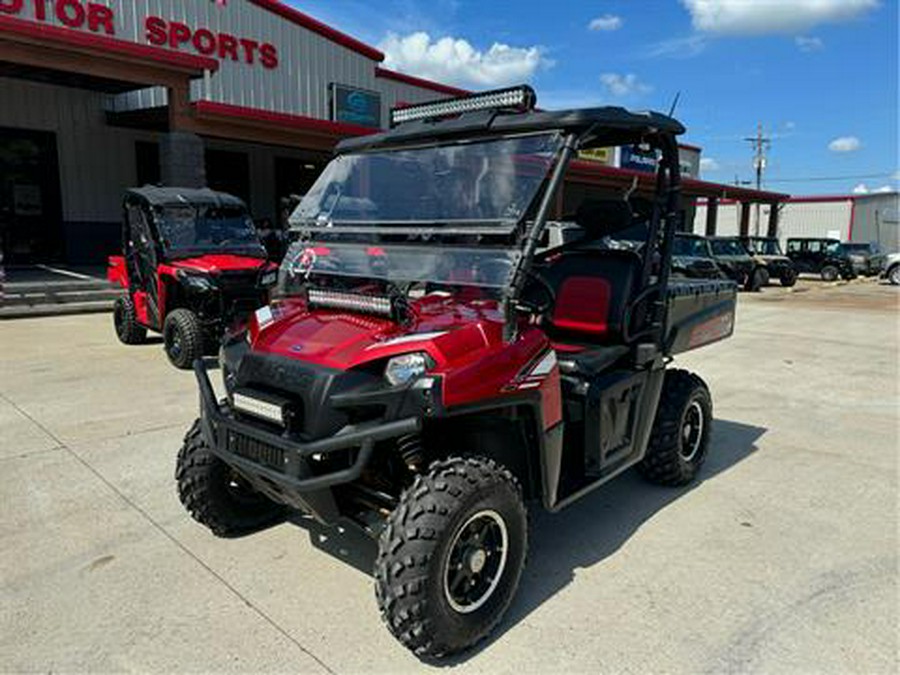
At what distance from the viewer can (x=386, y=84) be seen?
19.3 m

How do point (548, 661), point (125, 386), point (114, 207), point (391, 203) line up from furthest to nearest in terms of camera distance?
1. point (114, 207)
2. point (125, 386)
3. point (391, 203)
4. point (548, 661)

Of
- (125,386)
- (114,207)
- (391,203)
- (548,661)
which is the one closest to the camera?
(548,661)

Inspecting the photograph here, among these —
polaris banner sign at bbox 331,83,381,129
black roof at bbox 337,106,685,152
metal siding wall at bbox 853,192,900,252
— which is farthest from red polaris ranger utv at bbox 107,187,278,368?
metal siding wall at bbox 853,192,900,252

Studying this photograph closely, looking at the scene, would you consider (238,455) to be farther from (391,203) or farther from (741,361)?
(741,361)

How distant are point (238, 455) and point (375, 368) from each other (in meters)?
0.68

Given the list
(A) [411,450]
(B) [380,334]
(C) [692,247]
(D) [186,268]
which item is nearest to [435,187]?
(B) [380,334]

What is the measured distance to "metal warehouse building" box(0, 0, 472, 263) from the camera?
1252cm

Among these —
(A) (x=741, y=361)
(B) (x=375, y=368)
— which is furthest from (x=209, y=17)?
(B) (x=375, y=368)

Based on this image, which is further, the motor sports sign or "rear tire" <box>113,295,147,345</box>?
the motor sports sign

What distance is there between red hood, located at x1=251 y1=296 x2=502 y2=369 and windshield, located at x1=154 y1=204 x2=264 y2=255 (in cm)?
556

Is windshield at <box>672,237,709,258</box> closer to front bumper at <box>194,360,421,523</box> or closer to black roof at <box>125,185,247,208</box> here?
black roof at <box>125,185,247,208</box>

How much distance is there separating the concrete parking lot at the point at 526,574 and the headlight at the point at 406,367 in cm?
102

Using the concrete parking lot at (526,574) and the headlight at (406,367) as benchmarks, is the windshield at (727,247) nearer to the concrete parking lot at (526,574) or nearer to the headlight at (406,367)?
the concrete parking lot at (526,574)

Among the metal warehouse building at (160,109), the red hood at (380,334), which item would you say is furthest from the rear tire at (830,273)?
the red hood at (380,334)
